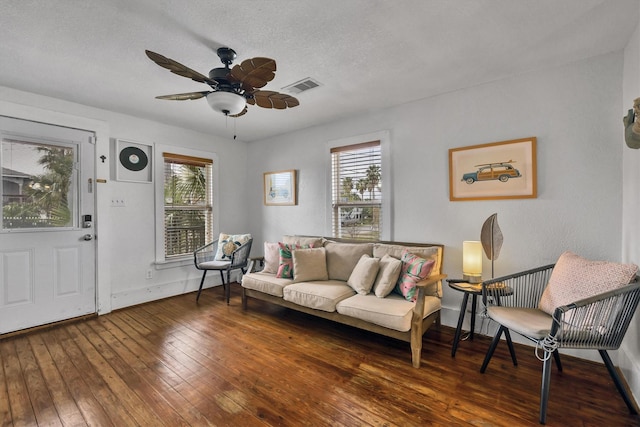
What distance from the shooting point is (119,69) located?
2539 mm

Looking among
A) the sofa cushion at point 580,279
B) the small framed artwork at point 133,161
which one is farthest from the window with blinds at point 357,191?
the small framed artwork at point 133,161

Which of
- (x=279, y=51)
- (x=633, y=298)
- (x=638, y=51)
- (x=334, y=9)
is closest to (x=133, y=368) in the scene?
(x=279, y=51)

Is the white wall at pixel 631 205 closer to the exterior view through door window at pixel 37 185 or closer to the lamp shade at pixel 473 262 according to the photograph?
the lamp shade at pixel 473 262

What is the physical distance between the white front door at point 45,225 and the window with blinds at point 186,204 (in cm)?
92

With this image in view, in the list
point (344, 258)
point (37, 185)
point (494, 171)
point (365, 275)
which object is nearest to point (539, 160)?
point (494, 171)

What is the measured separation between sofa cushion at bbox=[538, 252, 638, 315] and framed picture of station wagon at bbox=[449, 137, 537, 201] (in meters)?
0.74

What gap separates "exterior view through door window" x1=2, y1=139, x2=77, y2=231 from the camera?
2969 millimetres

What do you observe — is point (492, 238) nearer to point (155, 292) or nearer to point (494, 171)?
A: point (494, 171)

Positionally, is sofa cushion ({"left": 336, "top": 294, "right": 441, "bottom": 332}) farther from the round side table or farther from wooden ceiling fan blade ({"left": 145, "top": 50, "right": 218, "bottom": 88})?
wooden ceiling fan blade ({"left": 145, "top": 50, "right": 218, "bottom": 88})

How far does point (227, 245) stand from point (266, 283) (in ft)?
3.83

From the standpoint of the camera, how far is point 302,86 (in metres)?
2.90

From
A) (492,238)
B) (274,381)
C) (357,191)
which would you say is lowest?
(274,381)

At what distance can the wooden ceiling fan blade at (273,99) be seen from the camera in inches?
87.2

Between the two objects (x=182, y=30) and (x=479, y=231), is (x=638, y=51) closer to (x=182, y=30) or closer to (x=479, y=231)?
(x=479, y=231)
